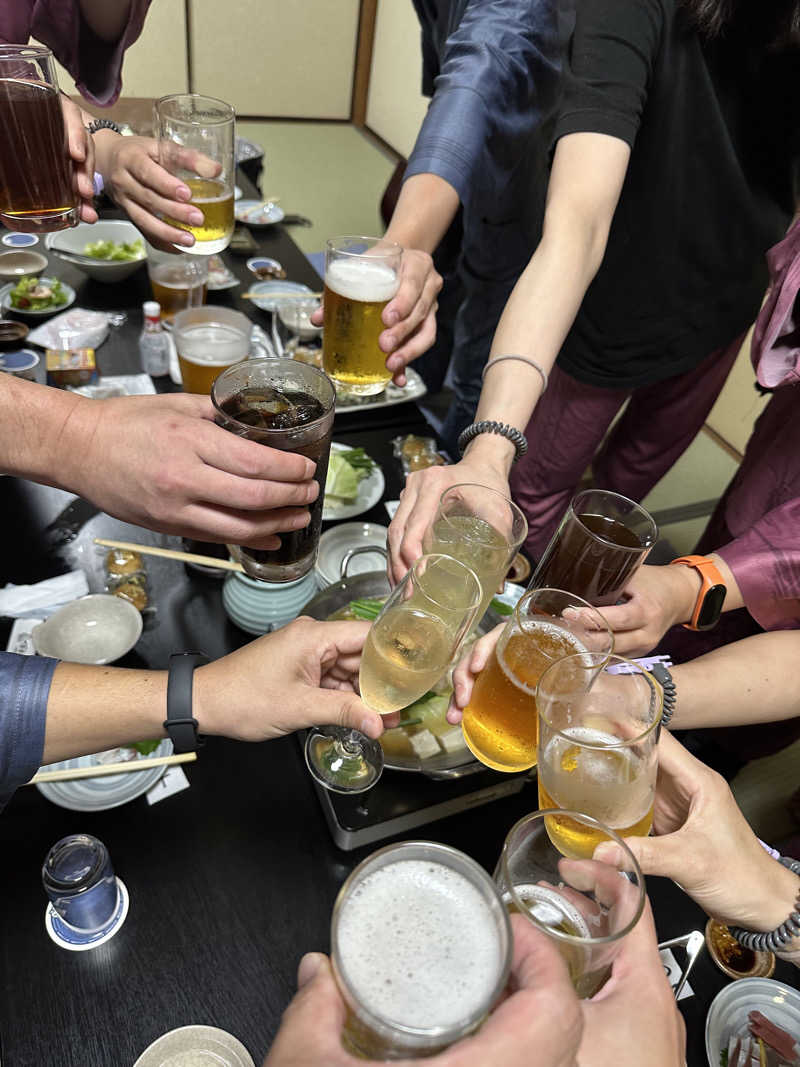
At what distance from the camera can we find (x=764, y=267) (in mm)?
2473

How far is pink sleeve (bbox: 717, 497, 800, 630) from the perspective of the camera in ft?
5.25

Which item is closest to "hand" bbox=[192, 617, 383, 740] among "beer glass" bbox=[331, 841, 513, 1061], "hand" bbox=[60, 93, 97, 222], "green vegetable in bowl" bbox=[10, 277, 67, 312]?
"beer glass" bbox=[331, 841, 513, 1061]

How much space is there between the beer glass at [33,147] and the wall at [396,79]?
6.39 m

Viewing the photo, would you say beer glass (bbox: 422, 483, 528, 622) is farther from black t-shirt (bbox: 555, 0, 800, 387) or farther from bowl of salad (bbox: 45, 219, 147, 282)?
bowl of salad (bbox: 45, 219, 147, 282)

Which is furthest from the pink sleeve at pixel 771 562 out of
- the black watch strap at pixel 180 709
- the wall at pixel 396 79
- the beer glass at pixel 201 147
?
the wall at pixel 396 79

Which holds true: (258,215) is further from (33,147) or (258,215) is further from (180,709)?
(180,709)

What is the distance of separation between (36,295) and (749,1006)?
3020 mm

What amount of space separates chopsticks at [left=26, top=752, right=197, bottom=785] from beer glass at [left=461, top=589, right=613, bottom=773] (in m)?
0.62

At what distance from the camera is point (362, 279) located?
58.4 inches

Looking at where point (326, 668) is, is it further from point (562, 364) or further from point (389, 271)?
point (562, 364)

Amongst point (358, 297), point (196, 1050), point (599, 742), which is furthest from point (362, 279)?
point (196, 1050)

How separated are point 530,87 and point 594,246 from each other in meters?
0.98

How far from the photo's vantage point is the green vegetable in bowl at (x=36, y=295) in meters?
2.48

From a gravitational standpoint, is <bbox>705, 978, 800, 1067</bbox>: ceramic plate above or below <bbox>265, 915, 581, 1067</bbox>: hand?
below
